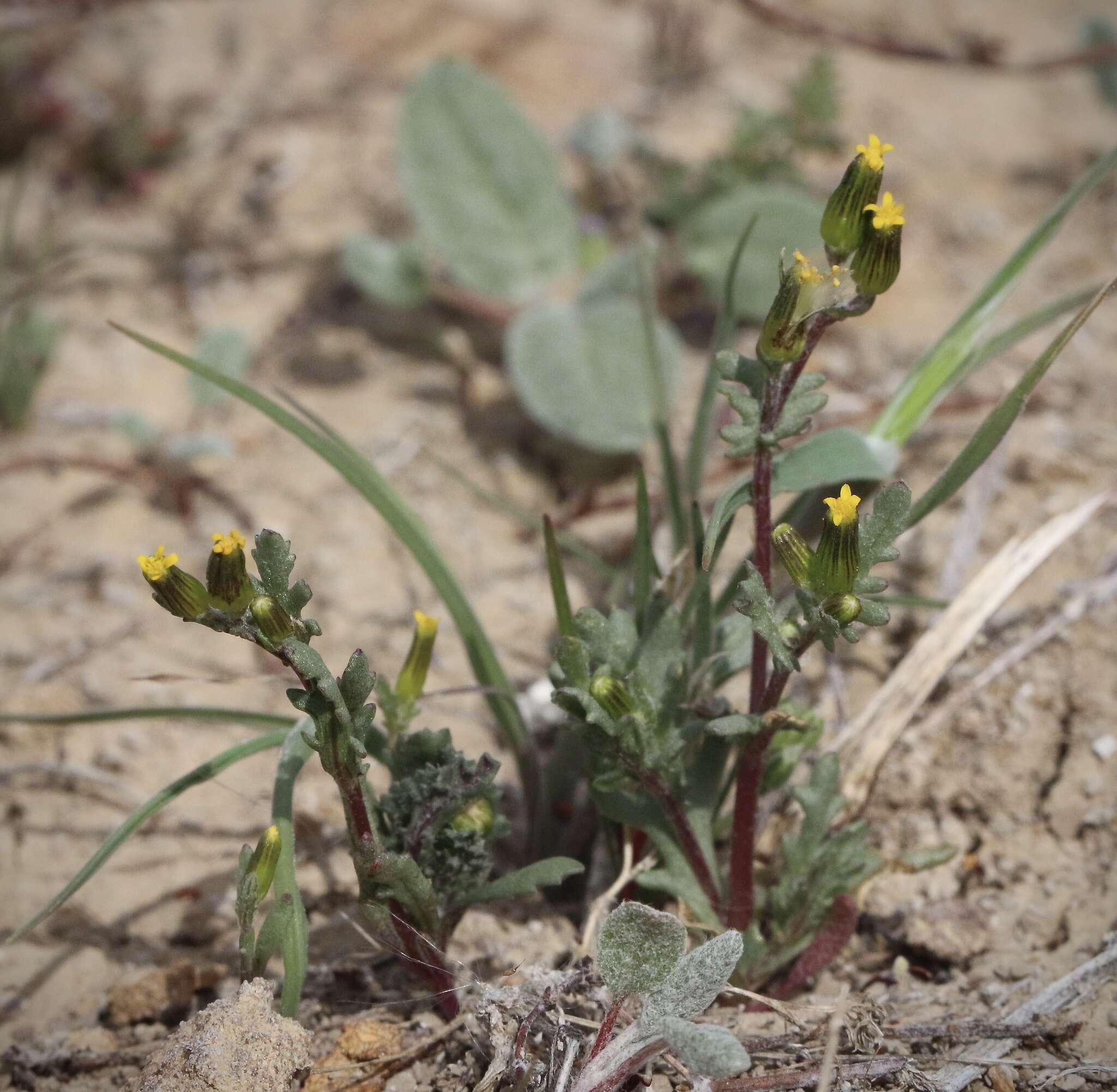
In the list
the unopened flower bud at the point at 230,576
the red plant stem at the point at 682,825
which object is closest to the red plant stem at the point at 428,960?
the red plant stem at the point at 682,825

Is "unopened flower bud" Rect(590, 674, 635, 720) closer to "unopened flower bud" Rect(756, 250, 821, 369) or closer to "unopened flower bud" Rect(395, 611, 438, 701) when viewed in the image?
"unopened flower bud" Rect(395, 611, 438, 701)

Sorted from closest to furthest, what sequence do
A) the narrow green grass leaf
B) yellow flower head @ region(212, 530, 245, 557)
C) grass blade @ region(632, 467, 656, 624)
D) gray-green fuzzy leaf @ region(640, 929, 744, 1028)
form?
yellow flower head @ region(212, 530, 245, 557)
gray-green fuzzy leaf @ region(640, 929, 744, 1028)
grass blade @ region(632, 467, 656, 624)
the narrow green grass leaf

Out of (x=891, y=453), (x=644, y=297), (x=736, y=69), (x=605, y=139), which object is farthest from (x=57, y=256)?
(x=891, y=453)

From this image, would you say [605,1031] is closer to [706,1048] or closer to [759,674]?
[706,1048]

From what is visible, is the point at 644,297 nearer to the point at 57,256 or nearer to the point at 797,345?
the point at 797,345

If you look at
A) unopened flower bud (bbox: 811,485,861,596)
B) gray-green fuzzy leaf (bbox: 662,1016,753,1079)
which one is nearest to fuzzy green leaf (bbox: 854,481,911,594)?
unopened flower bud (bbox: 811,485,861,596)

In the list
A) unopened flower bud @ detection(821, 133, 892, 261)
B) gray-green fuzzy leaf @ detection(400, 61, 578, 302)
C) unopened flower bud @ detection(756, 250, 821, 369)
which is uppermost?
gray-green fuzzy leaf @ detection(400, 61, 578, 302)

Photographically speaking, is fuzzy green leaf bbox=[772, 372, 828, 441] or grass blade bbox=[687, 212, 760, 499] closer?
fuzzy green leaf bbox=[772, 372, 828, 441]
